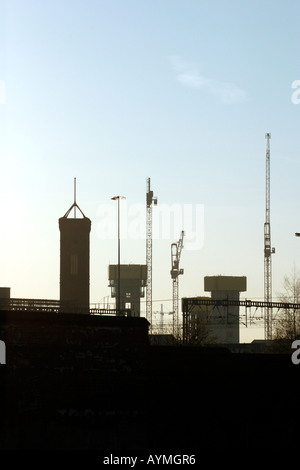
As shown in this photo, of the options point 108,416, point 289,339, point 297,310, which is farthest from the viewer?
point 297,310

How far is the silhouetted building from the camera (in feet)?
243

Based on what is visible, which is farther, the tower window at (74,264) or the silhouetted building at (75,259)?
the tower window at (74,264)

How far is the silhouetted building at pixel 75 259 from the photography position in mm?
73938

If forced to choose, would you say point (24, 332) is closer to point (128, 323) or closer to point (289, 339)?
point (128, 323)

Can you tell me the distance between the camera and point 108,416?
2820cm

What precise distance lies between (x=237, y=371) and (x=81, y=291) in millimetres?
41632

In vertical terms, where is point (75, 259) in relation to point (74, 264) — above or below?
above

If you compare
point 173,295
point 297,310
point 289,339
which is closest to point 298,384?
point 289,339

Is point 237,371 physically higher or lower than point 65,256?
lower

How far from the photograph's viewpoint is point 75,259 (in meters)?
74.6

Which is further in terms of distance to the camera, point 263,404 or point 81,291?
point 81,291

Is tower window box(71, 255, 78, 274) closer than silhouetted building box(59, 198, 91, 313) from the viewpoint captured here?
No
